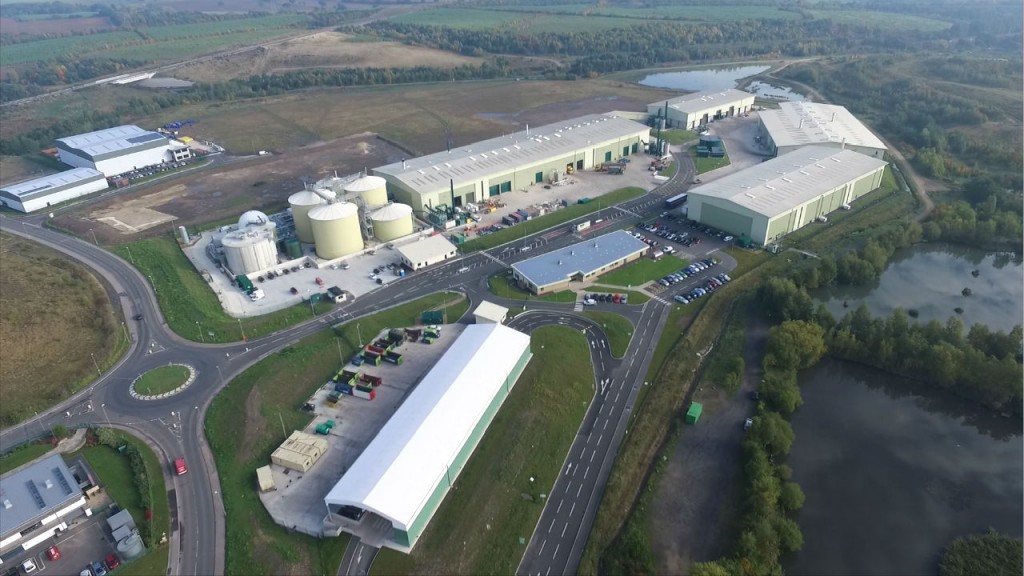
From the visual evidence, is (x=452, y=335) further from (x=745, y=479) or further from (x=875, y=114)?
(x=875, y=114)

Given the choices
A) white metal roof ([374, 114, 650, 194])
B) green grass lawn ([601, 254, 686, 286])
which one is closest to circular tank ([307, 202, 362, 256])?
white metal roof ([374, 114, 650, 194])

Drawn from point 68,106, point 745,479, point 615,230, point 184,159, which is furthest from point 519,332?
point 68,106

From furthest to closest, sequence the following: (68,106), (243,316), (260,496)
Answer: (68,106)
(243,316)
(260,496)

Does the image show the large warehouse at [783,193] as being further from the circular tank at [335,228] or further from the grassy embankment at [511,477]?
the circular tank at [335,228]

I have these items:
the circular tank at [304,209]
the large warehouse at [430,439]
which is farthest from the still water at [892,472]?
the circular tank at [304,209]

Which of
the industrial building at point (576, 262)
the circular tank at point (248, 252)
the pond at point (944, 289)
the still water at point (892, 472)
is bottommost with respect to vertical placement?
the still water at point (892, 472)

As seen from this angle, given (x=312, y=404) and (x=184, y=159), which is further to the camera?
(x=184, y=159)
